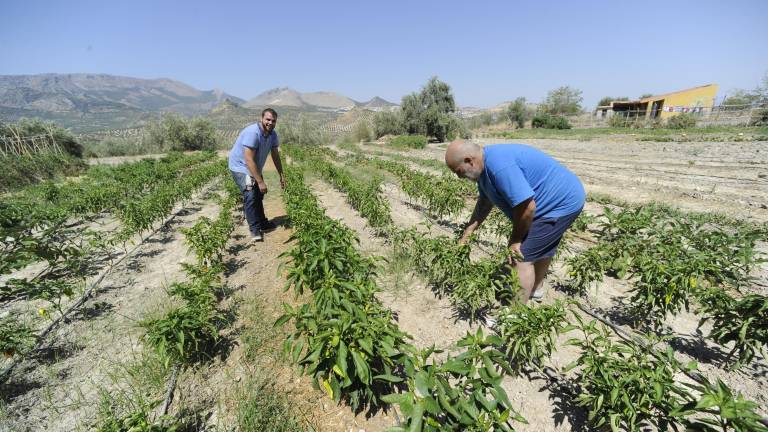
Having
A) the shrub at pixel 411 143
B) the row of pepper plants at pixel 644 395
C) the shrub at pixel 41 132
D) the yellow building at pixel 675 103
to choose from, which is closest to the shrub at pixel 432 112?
the shrub at pixel 411 143

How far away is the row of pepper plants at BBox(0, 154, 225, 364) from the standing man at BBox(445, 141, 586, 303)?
12.6 ft

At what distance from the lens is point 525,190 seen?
255 centimetres

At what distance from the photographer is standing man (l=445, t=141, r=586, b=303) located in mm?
2604

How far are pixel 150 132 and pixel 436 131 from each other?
29574mm

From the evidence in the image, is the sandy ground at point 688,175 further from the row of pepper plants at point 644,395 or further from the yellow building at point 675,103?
the yellow building at point 675,103

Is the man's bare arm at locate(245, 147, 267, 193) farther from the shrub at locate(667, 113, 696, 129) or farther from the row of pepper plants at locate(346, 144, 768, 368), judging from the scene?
the shrub at locate(667, 113, 696, 129)

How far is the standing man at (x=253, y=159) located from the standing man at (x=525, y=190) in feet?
12.5

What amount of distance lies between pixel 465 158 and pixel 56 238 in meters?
4.80

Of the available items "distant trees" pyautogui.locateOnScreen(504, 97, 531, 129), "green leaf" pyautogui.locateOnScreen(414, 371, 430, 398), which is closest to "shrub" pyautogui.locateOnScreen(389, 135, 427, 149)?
"green leaf" pyautogui.locateOnScreen(414, 371, 430, 398)

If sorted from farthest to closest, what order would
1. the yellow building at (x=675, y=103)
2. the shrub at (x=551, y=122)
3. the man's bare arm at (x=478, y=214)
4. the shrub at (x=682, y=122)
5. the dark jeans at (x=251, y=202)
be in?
the shrub at (x=551, y=122), the yellow building at (x=675, y=103), the shrub at (x=682, y=122), the dark jeans at (x=251, y=202), the man's bare arm at (x=478, y=214)

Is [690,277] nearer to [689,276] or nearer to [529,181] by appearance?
[689,276]

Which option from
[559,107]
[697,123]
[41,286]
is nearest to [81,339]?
[41,286]

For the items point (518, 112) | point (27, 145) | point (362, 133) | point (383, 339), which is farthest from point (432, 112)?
point (383, 339)

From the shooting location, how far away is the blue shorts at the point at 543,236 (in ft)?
9.39
